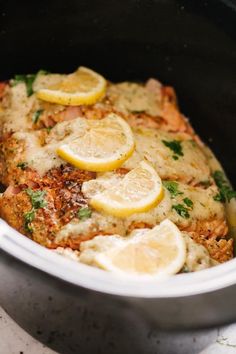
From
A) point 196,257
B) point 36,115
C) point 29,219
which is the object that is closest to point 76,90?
point 36,115

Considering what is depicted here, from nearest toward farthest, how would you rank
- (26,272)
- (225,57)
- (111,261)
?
(26,272) → (111,261) → (225,57)

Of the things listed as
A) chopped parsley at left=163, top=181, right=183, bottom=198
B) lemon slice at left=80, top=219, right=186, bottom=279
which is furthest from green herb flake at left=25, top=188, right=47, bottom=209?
chopped parsley at left=163, top=181, right=183, bottom=198

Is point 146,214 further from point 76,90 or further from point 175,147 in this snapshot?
point 76,90

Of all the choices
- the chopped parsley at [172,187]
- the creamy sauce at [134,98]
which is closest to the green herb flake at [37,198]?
the chopped parsley at [172,187]

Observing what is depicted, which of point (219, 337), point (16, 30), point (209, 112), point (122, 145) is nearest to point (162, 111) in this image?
point (209, 112)

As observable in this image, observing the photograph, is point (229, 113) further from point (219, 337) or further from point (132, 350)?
point (132, 350)

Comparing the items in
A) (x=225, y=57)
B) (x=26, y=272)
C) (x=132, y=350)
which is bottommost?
(x=132, y=350)
